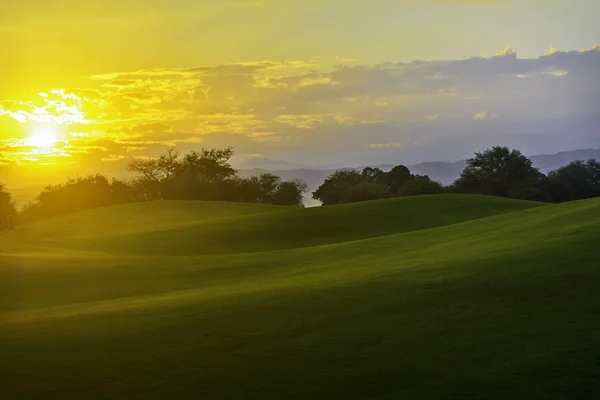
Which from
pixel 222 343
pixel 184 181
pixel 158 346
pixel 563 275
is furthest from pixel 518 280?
pixel 184 181

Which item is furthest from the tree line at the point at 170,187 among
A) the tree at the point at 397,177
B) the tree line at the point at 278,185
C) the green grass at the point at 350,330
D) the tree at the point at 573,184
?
the green grass at the point at 350,330

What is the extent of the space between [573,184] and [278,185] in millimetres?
49538

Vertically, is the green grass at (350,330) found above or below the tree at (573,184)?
below

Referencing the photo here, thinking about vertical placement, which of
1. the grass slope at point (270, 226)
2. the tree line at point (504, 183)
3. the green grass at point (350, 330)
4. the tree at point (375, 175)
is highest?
the tree at point (375, 175)

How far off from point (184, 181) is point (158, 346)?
10203 centimetres

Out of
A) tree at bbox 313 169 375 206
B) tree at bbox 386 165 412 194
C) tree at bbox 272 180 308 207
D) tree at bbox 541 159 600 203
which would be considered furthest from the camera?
tree at bbox 272 180 308 207

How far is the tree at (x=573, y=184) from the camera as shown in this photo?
319 ft

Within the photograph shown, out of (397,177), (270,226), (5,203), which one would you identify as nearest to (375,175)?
(397,177)

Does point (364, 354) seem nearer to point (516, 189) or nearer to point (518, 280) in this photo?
point (518, 280)

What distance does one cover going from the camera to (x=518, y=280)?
44.9 feet

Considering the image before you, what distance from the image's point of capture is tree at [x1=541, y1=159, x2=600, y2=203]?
97250 millimetres

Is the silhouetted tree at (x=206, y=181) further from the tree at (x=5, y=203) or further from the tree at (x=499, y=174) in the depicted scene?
the tree at (x=499, y=174)

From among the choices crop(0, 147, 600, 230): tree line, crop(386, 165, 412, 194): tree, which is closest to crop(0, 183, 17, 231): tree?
crop(0, 147, 600, 230): tree line

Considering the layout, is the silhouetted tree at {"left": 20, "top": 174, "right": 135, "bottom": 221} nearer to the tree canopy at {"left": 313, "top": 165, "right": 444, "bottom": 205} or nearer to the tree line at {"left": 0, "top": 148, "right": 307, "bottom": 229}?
the tree line at {"left": 0, "top": 148, "right": 307, "bottom": 229}
